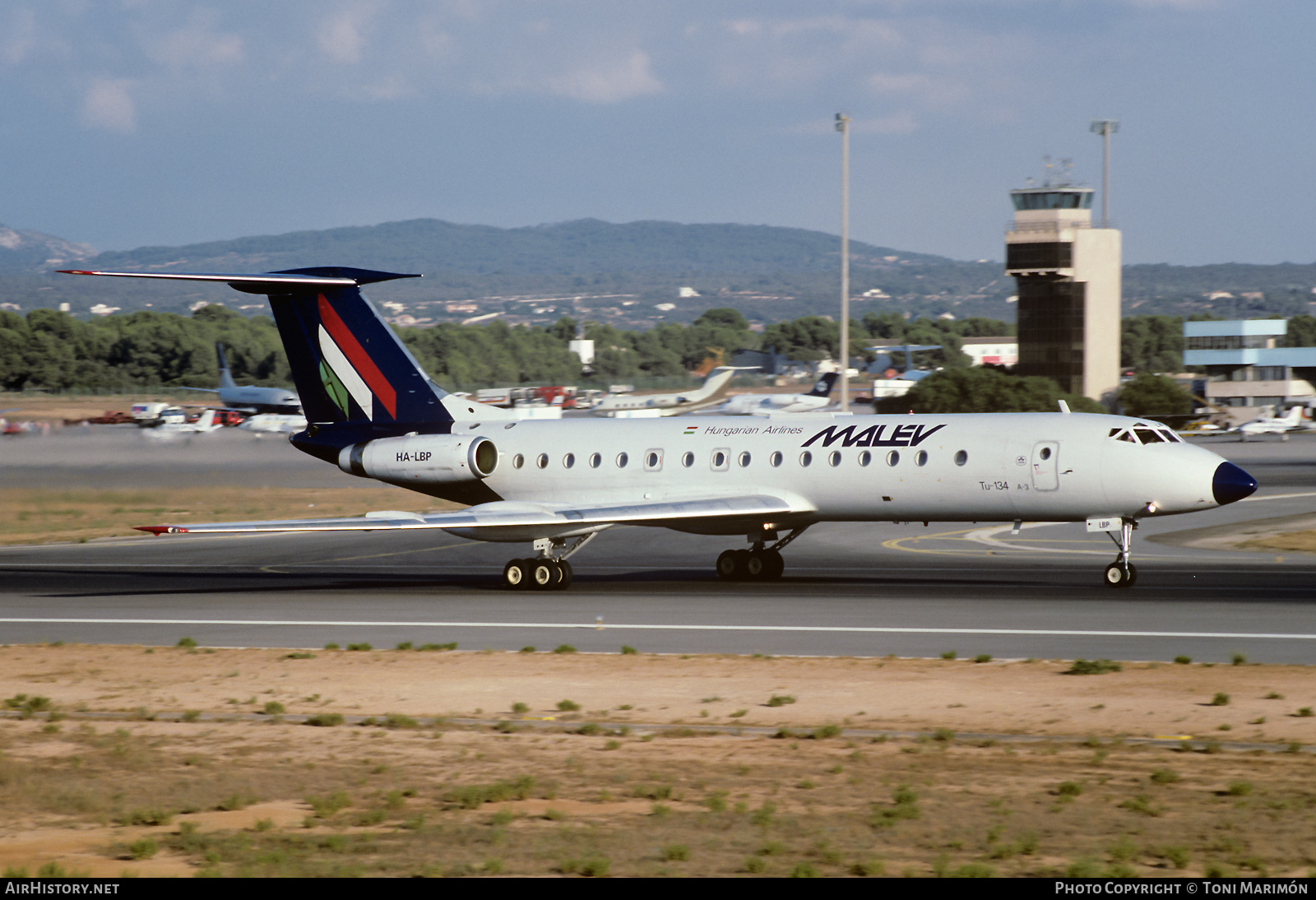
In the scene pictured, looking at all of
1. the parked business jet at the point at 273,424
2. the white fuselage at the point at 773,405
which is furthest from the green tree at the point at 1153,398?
the parked business jet at the point at 273,424

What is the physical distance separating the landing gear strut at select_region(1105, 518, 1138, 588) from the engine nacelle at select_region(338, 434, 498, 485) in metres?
13.0

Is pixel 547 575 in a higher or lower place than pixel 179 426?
lower

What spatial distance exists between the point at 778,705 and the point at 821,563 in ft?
60.0

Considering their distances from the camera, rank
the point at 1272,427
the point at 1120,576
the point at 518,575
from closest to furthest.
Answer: the point at 1120,576, the point at 518,575, the point at 1272,427

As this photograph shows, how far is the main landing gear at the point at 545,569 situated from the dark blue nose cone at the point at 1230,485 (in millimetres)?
11869

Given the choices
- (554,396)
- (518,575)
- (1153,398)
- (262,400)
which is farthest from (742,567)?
(554,396)

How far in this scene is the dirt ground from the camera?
10.0 meters

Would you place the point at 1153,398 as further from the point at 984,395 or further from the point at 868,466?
the point at 868,466

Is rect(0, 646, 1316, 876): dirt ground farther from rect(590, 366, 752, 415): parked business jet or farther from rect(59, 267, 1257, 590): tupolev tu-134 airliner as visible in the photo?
rect(590, 366, 752, 415): parked business jet

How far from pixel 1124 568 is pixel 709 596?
305 inches

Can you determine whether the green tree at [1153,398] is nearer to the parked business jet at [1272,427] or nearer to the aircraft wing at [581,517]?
the parked business jet at [1272,427]

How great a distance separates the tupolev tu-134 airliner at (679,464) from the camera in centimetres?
2598

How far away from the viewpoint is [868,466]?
89.9 feet

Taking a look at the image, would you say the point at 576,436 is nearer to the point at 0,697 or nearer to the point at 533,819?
the point at 0,697
